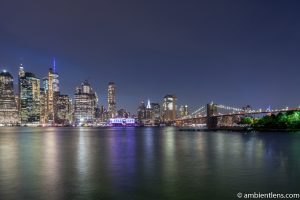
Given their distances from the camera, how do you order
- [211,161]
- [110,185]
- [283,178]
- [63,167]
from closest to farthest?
[110,185] < [283,178] < [63,167] < [211,161]

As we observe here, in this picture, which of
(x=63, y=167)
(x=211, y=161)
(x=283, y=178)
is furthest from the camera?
(x=211, y=161)

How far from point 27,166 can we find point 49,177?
7.88 meters

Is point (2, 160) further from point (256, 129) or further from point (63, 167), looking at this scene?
point (256, 129)

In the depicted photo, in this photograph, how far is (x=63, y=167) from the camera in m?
35.0

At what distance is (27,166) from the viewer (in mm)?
36000

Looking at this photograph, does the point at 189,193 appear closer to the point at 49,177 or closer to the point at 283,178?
the point at 283,178

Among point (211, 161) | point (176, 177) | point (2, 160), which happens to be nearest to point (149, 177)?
point (176, 177)

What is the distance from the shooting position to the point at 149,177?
96.2 ft

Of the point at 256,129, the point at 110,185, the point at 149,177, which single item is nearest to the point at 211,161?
the point at 149,177

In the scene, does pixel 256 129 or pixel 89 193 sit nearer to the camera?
pixel 89 193

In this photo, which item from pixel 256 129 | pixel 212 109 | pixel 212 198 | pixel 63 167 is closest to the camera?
pixel 212 198

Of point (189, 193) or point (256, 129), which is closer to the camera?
point (189, 193)

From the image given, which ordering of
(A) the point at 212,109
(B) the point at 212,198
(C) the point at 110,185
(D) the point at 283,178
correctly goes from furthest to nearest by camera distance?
(A) the point at 212,109 < (D) the point at 283,178 < (C) the point at 110,185 < (B) the point at 212,198

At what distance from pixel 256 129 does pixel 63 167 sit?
10841cm
